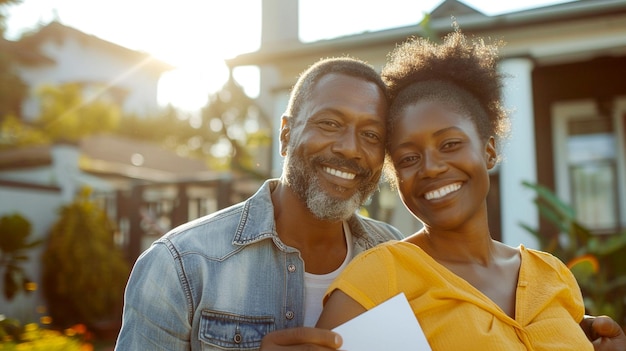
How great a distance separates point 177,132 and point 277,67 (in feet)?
84.1

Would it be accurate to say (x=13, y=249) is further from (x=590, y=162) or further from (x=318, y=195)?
Answer: (x=590, y=162)

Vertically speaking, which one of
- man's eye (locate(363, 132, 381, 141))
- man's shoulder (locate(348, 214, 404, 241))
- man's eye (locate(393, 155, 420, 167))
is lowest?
man's shoulder (locate(348, 214, 404, 241))

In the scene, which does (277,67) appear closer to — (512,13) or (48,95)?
(512,13)

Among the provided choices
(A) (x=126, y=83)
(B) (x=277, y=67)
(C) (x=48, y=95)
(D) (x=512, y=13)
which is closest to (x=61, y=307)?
(B) (x=277, y=67)

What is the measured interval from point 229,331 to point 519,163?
538 centimetres

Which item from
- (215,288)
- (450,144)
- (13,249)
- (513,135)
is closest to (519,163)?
(513,135)

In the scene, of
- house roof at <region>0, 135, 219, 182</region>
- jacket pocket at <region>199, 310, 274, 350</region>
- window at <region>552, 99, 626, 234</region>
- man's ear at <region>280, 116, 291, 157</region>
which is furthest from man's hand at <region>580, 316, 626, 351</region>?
house roof at <region>0, 135, 219, 182</region>

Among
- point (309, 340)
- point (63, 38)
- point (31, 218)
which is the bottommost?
point (309, 340)

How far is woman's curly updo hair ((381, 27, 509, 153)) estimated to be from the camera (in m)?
2.39

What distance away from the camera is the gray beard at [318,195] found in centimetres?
267

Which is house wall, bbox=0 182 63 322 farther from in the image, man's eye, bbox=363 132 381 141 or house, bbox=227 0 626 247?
man's eye, bbox=363 132 381 141

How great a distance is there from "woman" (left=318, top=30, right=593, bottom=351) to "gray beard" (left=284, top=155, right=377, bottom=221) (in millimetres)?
365

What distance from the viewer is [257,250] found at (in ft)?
8.79

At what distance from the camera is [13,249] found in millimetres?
8062
